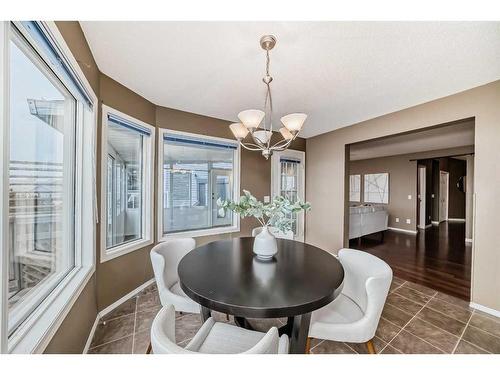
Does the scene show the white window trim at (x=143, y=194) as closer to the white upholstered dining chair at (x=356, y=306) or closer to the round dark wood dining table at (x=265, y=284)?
the round dark wood dining table at (x=265, y=284)

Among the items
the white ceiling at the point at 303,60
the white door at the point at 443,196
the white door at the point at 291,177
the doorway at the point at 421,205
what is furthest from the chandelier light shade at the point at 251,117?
the white door at the point at 443,196

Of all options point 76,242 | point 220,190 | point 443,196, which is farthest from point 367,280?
point 443,196

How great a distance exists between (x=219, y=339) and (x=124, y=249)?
1.66 meters

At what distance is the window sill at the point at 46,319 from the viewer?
0.85 metres

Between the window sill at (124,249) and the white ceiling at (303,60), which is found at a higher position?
the white ceiling at (303,60)

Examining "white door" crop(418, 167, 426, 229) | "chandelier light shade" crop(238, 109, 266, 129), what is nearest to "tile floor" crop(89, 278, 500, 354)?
"chandelier light shade" crop(238, 109, 266, 129)

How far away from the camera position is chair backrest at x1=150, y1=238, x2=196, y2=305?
1.50 metres

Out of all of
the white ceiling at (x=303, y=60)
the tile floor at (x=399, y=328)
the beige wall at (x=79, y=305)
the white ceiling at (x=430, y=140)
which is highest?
the white ceiling at (x=303, y=60)

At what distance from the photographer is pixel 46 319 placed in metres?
1.01

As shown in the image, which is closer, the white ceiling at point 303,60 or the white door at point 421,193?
the white ceiling at point 303,60

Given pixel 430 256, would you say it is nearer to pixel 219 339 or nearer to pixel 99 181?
pixel 219 339

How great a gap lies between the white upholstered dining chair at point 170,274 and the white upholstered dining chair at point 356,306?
87cm

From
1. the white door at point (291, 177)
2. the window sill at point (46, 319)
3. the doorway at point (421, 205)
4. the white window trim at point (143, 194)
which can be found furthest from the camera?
the white door at point (291, 177)
